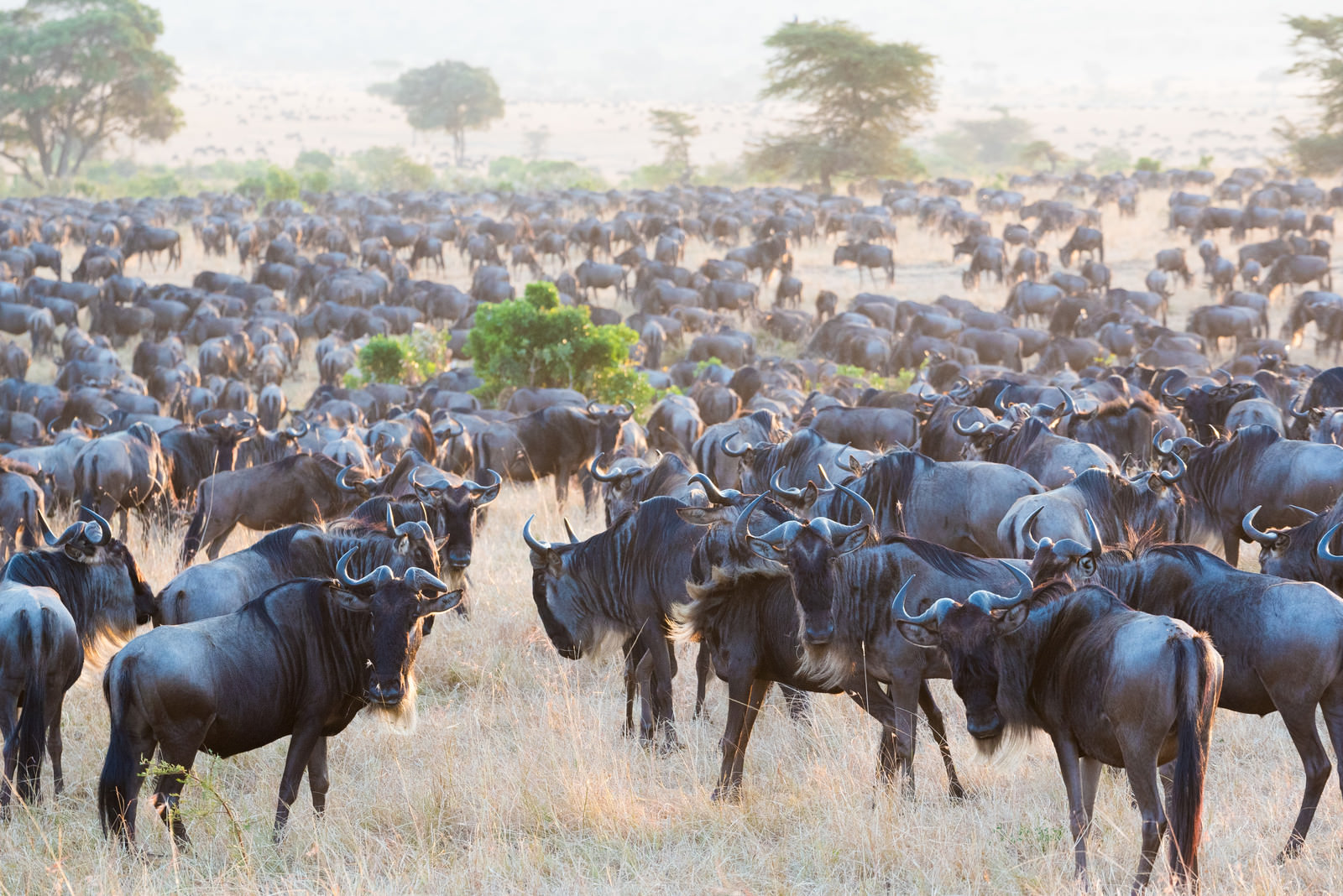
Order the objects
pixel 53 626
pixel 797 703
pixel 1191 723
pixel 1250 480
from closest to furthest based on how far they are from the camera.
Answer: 1. pixel 1191 723
2. pixel 53 626
3. pixel 797 703
4. pixel 1250 480

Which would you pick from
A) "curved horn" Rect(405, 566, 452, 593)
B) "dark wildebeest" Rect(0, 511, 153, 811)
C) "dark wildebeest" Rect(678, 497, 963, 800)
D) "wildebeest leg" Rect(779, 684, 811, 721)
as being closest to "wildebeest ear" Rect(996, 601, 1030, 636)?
"dark wildebeest" Rect(678, 497, 963, 800)

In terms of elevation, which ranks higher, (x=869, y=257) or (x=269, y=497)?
(x=869, y=257)

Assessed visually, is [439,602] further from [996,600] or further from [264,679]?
[996,600]

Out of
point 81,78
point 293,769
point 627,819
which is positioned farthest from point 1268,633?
point 81,78

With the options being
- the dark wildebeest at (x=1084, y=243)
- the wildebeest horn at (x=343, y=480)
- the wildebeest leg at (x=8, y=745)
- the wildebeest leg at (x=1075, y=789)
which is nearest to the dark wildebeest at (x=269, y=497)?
the wildebeest horn at (x=343, y=480)

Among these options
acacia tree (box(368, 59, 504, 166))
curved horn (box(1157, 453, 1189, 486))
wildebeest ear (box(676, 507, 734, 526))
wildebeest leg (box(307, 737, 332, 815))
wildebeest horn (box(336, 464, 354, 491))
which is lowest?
wildebeest leg (box(307, 737, 332, 815))

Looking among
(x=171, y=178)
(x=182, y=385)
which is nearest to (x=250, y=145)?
(x=171, y=178)

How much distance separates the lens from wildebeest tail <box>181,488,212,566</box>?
29.2 feet

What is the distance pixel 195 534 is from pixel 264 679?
4.40 meters

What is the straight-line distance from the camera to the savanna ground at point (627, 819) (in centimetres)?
472

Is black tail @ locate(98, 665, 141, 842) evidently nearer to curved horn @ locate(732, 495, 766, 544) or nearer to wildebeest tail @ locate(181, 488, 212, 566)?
curved horn @ locate(732, 495, 766, 544)

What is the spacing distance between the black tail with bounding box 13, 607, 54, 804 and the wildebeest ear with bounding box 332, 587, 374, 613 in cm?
132

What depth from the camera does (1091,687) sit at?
434 cm

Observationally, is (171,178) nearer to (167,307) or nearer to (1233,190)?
(167,307)
